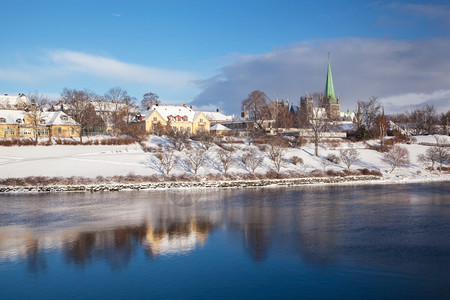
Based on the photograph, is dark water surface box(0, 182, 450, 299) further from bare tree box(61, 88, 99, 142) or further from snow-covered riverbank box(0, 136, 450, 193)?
bare tree box(61, 88, 99, 142)

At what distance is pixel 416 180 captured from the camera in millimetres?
44094

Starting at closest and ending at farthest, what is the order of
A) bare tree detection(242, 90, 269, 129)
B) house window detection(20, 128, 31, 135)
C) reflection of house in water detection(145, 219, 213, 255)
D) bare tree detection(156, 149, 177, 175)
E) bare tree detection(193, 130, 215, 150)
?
reflection of house in water detection(145, 219, 213, 255)
bare tree detection(156, 149, 177, 175)
bare tree detection(193, 130, 215, 150)
house window detection(20, 128, 31, 135)
bare tree detection(242, 90, 269, 129)

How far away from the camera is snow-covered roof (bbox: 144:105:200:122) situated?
70.3m

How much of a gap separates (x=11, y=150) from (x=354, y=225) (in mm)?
41385

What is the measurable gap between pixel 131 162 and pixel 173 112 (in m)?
29.5

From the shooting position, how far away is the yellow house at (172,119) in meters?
67.9

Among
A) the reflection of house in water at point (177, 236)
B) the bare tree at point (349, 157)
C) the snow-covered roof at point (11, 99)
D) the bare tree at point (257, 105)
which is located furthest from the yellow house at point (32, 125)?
the reflection of house in water at point (177, 236)

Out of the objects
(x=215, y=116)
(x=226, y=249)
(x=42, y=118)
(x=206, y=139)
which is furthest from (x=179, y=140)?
(x=215, y=116)

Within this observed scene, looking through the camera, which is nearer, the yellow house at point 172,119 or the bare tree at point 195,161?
the bare tree at point 195,161

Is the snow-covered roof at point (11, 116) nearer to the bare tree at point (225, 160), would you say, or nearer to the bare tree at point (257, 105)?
the bare tree at point (225, 160)

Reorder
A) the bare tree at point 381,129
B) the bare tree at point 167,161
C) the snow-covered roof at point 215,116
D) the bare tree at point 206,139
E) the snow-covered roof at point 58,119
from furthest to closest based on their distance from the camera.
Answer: the snow-covered roof at point 215,116 → the bare tree at point 381,129 → the snow-covered roof at point 58,119 → the bare tree at point 206,139 → the bare tree at point 167,161

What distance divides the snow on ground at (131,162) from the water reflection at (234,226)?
768cm

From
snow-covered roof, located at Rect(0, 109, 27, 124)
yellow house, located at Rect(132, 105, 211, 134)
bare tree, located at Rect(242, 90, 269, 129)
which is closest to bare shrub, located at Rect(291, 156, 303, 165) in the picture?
yellow house, located at Rect(132, 105, 211, 134)

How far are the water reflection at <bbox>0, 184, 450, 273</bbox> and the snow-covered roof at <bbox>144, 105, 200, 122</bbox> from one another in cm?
3785
